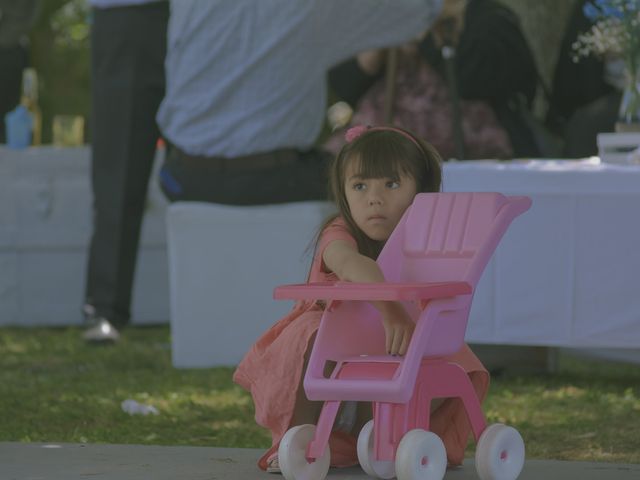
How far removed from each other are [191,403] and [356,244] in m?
1.67

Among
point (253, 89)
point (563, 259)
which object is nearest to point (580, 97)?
point (253, 89)

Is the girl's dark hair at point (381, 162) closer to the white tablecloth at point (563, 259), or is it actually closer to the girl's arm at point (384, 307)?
the girl's arm at point (384, 307)

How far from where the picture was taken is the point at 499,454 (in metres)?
3.47

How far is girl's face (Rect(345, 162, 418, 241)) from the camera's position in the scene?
12.0 feet

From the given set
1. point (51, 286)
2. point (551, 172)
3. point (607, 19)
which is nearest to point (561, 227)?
point (551, 172)

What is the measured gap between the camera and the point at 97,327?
7.00 metres

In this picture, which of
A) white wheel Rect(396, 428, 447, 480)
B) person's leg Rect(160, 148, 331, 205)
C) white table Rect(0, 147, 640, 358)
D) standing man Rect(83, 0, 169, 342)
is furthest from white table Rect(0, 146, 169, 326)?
white wheel Rect(396, 428, 447, 480)

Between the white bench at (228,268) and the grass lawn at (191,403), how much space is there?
158mm

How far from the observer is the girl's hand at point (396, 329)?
3.41 m

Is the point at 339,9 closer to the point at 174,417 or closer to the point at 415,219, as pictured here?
the point at 174,417

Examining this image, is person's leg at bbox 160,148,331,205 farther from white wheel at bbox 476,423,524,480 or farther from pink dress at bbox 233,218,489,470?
white wheel at bbox 476,423,524,480

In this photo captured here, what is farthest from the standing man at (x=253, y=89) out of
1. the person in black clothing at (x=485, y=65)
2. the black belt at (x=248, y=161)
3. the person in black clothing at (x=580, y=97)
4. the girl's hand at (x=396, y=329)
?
the girl's hand at (x=396, y=329)

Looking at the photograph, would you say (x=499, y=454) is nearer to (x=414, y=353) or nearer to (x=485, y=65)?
(x=414, y=353)

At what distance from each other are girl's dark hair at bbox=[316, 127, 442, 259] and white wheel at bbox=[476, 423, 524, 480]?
51 cm
